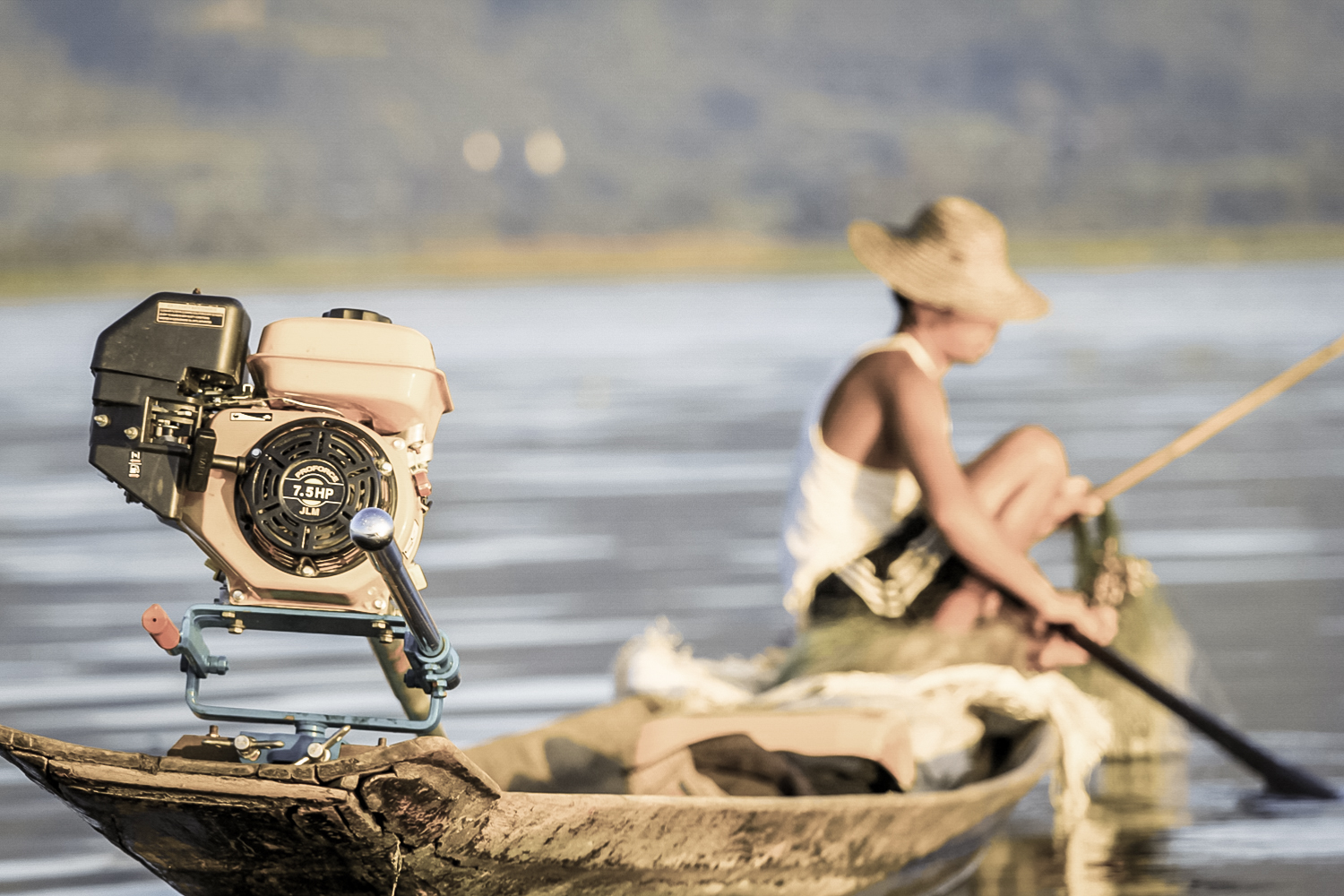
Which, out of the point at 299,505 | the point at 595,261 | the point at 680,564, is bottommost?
the point at 299,505

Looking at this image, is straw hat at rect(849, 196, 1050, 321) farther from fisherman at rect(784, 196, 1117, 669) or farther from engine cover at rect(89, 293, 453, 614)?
engine cover at rect(89, 293, 453, 614)

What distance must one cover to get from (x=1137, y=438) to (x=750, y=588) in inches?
196

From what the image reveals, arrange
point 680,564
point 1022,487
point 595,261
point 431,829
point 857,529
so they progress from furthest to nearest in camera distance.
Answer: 1. point 595,261
2. point 680,564
3. point 1022,487
4. point 857,529
5. point 431,829

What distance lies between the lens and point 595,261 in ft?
186

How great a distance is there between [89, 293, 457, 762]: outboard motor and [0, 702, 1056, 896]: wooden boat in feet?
0.28

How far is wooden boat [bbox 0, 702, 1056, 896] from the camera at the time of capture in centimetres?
276

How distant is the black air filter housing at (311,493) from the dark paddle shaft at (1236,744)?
234 cm

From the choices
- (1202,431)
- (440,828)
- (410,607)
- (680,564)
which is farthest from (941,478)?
(680,564)

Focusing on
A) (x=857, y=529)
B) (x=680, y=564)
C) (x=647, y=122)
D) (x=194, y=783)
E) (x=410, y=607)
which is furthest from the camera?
(x=647, y=122)

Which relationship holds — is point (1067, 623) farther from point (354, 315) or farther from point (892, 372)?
point (354, 315)

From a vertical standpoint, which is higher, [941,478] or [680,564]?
[680,564]

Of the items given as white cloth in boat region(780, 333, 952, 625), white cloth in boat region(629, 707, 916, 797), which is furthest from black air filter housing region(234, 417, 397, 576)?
white cloth in boat region(780, 333, 952, 625)

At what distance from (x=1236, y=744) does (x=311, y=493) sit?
8.93ft

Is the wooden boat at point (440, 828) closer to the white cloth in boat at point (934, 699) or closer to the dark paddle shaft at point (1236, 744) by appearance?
the white cloth in boat at point (934, 699)
